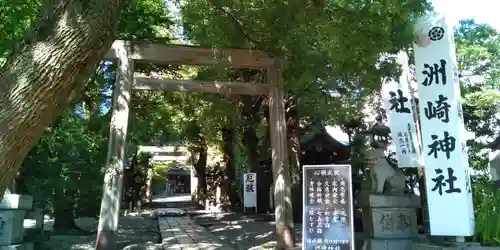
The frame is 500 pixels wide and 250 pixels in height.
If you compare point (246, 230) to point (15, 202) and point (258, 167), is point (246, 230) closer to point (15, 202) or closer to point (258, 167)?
point (258, 167)

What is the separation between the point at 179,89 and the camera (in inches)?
332

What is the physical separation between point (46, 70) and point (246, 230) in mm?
9362

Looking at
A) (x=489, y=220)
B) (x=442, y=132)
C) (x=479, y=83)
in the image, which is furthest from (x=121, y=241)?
(x=479, y=83)

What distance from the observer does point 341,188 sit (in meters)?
5.59

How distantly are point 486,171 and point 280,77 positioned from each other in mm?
5377

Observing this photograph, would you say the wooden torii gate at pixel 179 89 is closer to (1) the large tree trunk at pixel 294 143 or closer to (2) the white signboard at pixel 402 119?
(2) the white signboard at pixel 402 119

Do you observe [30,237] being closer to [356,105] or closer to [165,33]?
[165,33]

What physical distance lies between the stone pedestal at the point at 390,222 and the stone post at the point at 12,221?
18.1 ft

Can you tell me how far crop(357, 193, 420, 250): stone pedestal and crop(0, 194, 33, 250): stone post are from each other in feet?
18.1

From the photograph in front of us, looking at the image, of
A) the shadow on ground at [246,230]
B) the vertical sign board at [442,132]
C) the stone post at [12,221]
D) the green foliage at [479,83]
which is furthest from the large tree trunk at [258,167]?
the vertical sign board at [442,132]

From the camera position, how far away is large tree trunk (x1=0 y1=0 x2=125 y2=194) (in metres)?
2.44

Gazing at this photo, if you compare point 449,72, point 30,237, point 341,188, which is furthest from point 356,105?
point 30,237

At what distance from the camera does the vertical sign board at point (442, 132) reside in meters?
5.61

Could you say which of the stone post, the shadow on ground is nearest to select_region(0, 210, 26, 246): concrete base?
the stone post
